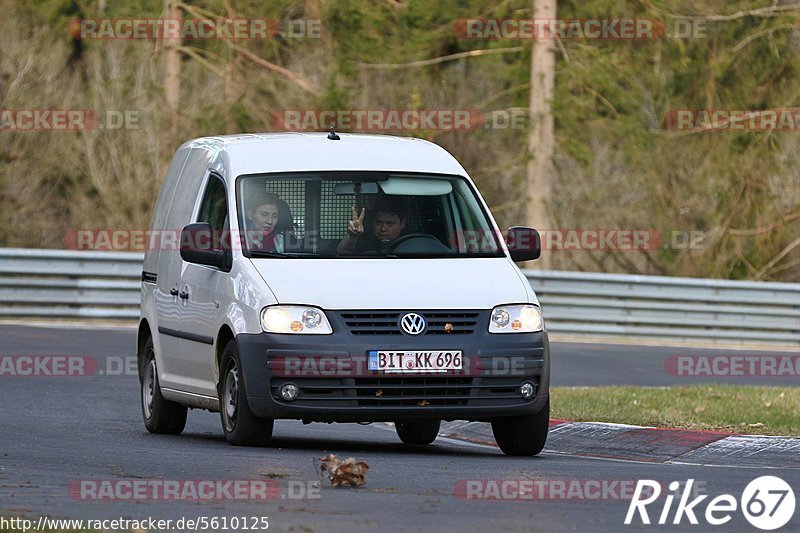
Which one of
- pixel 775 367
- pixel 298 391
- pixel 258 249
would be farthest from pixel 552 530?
pixel 775 367

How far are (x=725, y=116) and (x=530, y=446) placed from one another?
22.1 meters

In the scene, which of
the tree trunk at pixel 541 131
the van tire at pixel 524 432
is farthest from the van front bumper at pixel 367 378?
the tree trunk at pixel 541 131

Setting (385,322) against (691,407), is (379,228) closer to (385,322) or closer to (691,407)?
(385,322)

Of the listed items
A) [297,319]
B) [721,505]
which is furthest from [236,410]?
[721,505]

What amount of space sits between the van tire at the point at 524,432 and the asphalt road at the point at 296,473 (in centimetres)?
12

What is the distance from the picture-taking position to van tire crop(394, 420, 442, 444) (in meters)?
12.8

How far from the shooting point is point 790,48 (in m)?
32.6

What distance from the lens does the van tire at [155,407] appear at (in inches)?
508

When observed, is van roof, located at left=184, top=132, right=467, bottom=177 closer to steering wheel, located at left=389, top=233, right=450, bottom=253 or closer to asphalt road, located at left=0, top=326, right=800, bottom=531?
steering wheel, located at left=389, top=233, right=450, bottom=253

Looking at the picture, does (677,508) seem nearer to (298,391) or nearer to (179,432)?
(298,391)

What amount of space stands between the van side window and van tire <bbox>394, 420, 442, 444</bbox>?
2026 millimetres

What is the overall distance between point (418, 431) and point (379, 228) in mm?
1983

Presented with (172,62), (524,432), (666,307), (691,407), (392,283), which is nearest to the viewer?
(392,283)

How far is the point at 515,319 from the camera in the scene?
10.9 metres
